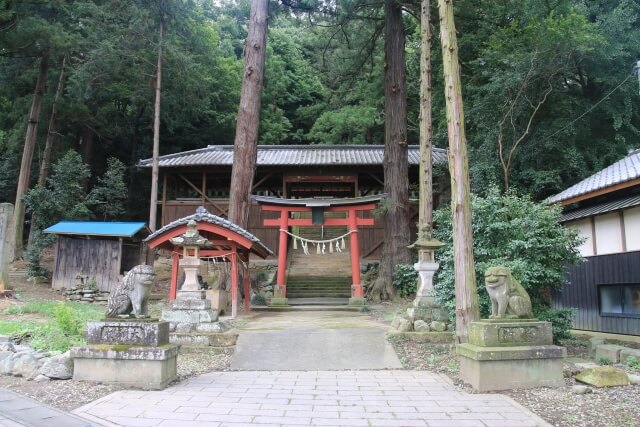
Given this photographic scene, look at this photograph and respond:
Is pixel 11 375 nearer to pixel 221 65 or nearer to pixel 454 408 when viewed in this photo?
pixel 454 408

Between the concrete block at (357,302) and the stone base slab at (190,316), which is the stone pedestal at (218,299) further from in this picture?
the concrete block at (357,302)

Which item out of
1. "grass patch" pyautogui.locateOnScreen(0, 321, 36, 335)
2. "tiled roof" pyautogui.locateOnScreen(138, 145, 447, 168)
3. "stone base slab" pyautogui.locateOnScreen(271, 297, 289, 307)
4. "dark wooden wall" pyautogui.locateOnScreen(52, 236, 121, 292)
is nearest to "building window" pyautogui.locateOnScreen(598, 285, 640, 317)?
"tiled roof" pyautogui.locateOnScreen(138, 145, 447, 168)

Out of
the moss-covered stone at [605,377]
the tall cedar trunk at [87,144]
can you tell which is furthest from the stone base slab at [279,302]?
the tall cedar trunk at [87,144]

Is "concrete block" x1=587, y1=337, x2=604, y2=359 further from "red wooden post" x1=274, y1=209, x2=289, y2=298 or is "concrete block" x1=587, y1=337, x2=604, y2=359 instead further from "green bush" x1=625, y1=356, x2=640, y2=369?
"red wooden post" x1=274, y1=209, x2=289, y2=298

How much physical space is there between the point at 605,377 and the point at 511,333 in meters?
1.20

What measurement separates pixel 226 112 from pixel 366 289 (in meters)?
15.9

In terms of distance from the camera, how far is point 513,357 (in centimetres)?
572

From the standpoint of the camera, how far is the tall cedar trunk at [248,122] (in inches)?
559

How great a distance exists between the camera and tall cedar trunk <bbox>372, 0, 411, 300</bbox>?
50.8 ft

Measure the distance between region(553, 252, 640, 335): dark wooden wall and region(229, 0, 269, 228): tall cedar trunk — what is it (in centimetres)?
968

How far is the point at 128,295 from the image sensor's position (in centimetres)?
615

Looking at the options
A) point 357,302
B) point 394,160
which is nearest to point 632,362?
point 357,302

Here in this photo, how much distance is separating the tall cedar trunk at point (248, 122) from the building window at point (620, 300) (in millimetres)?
10092

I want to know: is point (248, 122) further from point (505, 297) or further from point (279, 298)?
point (505, 297)
